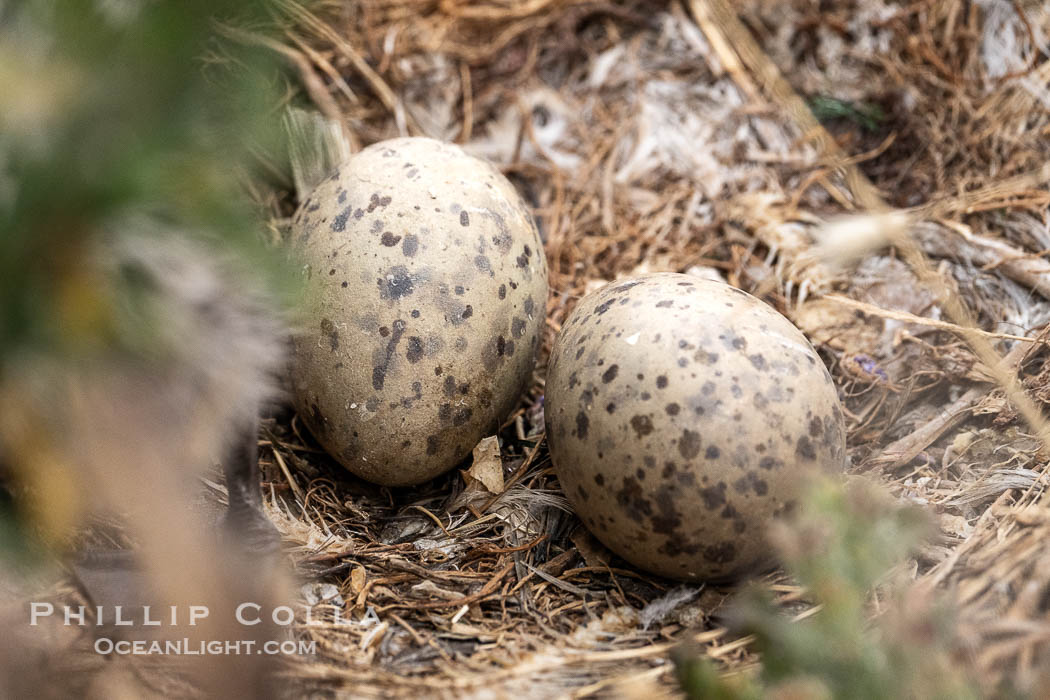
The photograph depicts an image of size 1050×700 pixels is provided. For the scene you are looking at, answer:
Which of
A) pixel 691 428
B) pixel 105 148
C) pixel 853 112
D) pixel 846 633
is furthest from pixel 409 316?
pixel 853 112

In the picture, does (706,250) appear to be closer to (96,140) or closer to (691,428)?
(691,428)

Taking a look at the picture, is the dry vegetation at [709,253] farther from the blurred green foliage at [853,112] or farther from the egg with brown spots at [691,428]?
the egg with brown spots at [691,428]

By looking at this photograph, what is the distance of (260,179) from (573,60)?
111cm

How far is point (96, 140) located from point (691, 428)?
3.25 feet

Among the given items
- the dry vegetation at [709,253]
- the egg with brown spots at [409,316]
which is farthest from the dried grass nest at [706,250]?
the egg with brown spots at [409,316]

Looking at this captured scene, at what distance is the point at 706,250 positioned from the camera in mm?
2330

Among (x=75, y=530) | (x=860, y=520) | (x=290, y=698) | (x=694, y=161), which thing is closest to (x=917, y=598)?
(x=860, y=520)

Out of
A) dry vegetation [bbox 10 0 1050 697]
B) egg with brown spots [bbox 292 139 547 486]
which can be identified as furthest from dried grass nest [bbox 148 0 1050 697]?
egg with brown spots [bbox 292 139 547 486]

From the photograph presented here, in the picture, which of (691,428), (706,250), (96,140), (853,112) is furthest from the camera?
(853,112)

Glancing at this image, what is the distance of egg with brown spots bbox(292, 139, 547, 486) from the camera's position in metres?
1.66

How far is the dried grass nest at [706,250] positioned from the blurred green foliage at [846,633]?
0.17 metres

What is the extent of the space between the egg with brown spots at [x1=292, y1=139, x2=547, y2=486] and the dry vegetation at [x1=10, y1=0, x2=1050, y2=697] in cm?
17

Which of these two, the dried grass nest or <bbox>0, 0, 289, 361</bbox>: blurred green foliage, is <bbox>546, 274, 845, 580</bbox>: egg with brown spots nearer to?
the dried grass nest

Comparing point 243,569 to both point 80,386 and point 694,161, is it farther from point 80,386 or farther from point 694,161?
point 694,161
